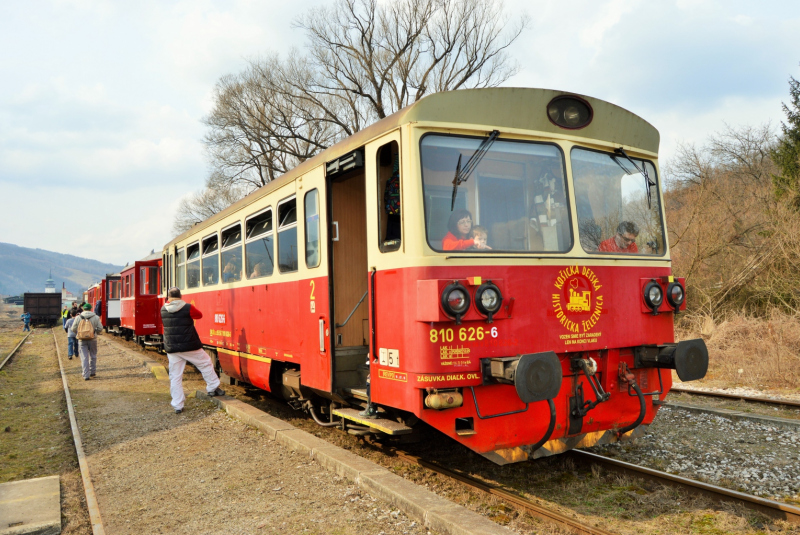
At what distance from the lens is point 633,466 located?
5.18 m

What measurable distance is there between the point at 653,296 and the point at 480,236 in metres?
1.77

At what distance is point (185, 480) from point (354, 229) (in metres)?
2.77

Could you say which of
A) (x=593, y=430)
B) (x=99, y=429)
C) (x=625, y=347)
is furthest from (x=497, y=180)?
(x=99, y=429)

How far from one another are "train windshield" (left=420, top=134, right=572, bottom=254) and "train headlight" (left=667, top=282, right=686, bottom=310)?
1.20m

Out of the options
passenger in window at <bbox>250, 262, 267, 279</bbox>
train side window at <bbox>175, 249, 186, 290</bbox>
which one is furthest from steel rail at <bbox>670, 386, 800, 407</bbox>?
train side window at <bbox>175, 249, 186, 290</bbox>

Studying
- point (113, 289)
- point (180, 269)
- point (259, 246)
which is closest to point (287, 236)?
point (259, 246)

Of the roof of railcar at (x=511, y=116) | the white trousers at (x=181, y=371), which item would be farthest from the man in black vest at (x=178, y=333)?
the roof of railcar at (x=511, y=116)

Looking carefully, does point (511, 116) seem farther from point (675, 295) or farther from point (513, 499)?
point (513, 499)

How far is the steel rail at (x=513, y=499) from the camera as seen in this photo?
398 cm

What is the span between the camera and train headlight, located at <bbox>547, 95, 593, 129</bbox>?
507 centimetres

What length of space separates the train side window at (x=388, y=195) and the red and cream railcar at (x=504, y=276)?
12 millimetres

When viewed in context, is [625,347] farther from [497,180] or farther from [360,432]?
[360,432]

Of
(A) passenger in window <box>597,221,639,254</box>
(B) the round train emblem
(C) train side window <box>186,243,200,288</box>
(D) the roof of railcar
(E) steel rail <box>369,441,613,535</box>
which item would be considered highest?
(D) the roof of railcar

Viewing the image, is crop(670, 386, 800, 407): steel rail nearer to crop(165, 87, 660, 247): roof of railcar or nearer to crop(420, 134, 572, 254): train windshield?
crop(165, 87, 660, 247): roof of railcar
